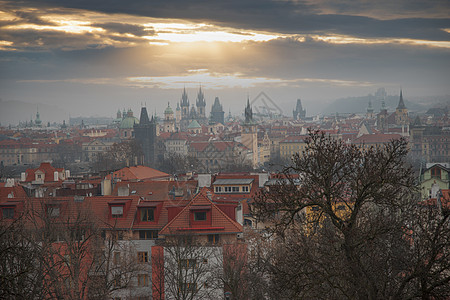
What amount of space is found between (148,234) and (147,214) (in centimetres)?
91

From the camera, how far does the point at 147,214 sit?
2956 centimetres

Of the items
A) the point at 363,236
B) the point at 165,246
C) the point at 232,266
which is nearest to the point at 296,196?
the point at 363,236

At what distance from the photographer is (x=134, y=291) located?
26.3m

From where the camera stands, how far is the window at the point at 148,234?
2897 cm

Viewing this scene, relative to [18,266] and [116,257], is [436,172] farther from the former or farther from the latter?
[18,266]

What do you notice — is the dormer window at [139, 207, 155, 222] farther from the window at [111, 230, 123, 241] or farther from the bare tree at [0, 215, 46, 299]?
the bare tree at [0, 215, 46, 299]

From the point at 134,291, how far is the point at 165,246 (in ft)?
7.04

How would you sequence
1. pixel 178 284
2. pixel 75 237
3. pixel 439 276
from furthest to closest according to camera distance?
1. pixel 75 237
2. pixel 178 284
3. pixel 439 276

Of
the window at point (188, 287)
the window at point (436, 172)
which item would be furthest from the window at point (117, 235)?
the window at point (436, 172)

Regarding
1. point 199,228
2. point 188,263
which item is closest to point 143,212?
point 199,228

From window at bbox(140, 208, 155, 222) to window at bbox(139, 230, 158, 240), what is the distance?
21.8 inches

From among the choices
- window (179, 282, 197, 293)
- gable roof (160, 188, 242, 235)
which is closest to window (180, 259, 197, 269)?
window (179, 282, 197, 293)

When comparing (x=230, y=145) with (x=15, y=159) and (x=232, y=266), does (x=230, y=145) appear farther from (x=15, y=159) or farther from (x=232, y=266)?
(x=232, y=266)

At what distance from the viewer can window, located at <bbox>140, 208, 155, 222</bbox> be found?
29484 millimetres
